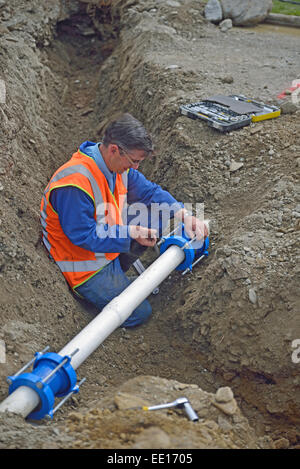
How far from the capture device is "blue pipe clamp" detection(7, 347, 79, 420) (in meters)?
2.60

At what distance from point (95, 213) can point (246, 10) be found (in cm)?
622

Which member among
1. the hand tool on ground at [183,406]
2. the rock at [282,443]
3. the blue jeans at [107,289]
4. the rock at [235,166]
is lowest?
the rock at [282,443]

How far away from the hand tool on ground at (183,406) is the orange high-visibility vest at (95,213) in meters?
1.63

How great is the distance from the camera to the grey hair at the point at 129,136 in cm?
358

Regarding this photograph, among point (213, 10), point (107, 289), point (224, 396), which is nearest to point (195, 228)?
point (107, 289)

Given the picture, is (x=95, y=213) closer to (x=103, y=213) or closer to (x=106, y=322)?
(x=103, y=213)

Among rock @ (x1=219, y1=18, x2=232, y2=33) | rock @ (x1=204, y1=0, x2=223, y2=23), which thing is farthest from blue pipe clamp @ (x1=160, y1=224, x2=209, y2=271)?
rock @ (x1=204, y1=0, x2=223, y2=23)

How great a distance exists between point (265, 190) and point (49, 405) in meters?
2.60

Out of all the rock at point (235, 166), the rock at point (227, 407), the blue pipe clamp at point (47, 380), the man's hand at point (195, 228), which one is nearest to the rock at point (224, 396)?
the rock at point (227, 407)

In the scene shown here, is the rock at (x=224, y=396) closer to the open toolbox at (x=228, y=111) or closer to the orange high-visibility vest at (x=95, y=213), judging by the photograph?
the orange high-visibility vest at (x=95, y=213)

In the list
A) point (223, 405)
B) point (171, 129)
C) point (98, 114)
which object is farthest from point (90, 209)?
point (98, 114)

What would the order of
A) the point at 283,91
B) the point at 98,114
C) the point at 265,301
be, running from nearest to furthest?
1. the point at 265,301
2. the point at 283,91
3. the point at 98,114

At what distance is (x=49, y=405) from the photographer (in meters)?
2.63

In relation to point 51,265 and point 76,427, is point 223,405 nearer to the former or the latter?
point 76,427
